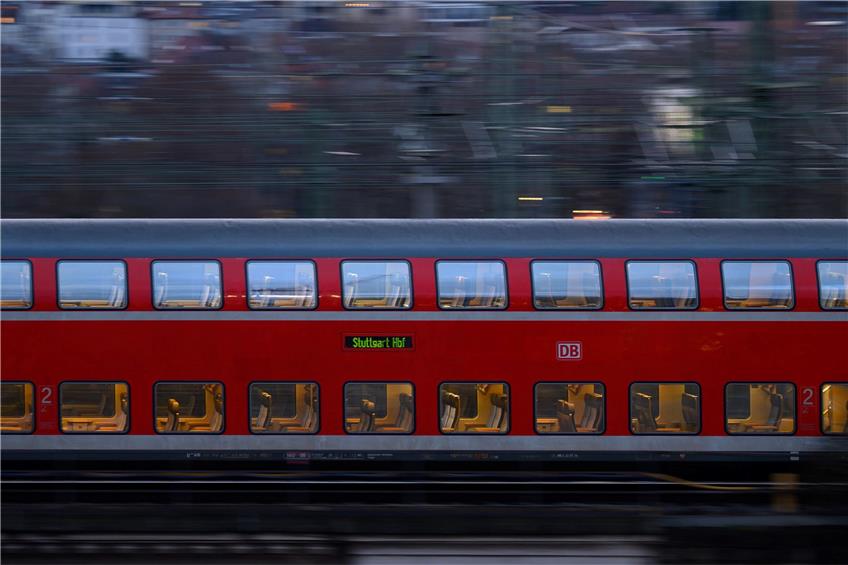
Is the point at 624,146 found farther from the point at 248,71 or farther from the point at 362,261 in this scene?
the point at 248,71

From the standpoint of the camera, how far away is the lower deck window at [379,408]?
9047 mm

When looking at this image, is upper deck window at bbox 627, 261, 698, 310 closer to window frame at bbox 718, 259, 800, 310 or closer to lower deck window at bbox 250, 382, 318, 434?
window frame at bbox 718, 259, 800, 310

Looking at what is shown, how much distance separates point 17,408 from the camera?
9.06 m

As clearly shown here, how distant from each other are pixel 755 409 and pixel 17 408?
751 cm

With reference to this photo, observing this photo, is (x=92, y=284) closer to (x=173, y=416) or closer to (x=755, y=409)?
(x=173, y=416)

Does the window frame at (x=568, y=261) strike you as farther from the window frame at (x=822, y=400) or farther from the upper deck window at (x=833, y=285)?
the window frame at (x=822, y=400)

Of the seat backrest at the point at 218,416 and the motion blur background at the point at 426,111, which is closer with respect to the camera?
the seat backrest at the point at 218,416

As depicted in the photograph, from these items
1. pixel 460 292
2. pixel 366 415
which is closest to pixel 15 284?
pixel 366 415

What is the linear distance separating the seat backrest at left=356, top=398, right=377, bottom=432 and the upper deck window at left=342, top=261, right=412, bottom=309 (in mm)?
990

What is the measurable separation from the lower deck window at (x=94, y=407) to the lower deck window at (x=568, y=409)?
13.9 ft

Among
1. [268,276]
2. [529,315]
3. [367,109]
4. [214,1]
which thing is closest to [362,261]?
[268,276]

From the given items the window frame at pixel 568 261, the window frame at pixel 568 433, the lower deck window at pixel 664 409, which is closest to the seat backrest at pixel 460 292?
the window frame at pixel 568 261

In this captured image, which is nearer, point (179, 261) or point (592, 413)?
point (592, 413)

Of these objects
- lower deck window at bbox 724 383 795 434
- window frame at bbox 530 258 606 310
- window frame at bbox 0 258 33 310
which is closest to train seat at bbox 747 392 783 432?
lower deck window at bbox 724 383 795 434
